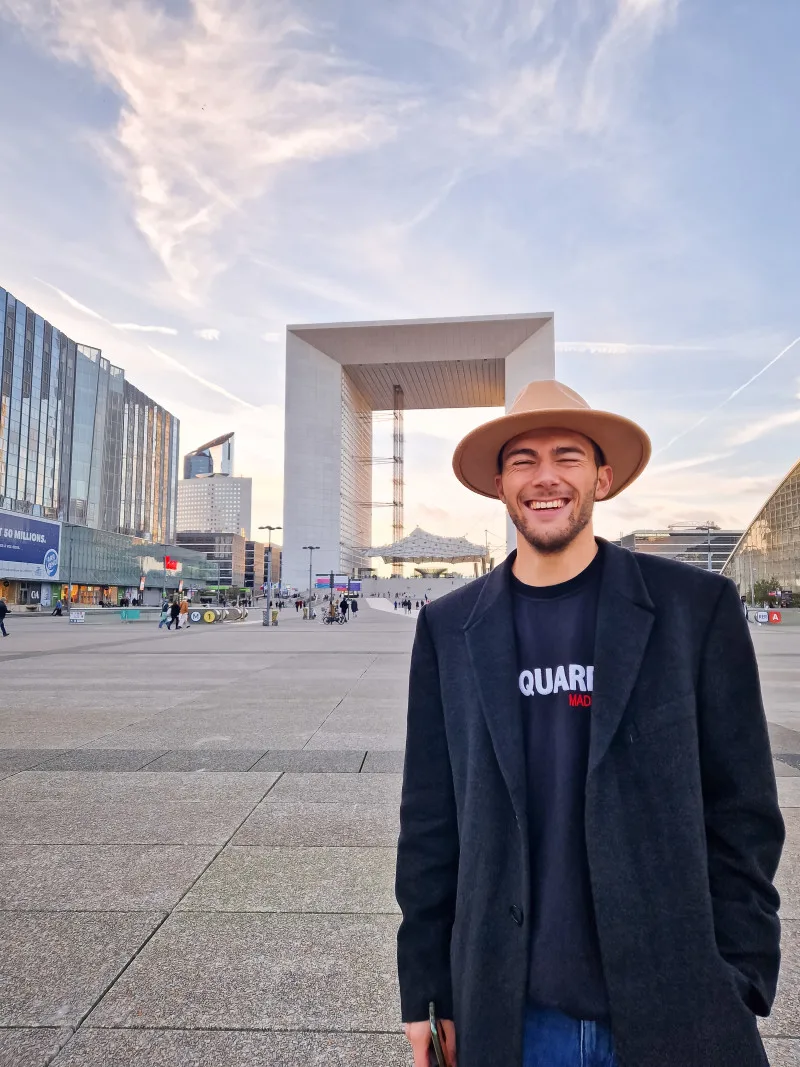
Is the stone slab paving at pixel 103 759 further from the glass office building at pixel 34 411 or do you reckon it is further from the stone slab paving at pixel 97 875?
the glass office building at pixel 34 411

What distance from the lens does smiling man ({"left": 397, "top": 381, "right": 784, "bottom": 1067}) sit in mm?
1436

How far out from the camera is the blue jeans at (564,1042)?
4.79 ft

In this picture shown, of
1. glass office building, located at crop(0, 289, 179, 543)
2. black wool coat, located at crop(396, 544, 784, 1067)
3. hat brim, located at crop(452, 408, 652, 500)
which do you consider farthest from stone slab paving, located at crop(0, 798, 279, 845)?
glass office building, located at crop(0, 289, 179, 543)

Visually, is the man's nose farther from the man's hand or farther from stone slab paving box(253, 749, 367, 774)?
stone slab paving box(253, 749, 367, 774)

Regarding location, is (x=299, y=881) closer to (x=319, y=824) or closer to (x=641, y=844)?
(x=319, y=824)

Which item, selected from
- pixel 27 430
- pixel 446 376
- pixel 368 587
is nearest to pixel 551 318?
pixel 446 376

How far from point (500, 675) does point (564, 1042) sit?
2.55ft

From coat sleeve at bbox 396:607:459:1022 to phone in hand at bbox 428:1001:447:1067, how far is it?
20mm

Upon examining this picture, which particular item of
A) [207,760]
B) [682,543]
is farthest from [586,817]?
[682,543]

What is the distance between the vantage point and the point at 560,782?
1.57 metres

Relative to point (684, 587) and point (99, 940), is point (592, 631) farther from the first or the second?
point (99, 940)

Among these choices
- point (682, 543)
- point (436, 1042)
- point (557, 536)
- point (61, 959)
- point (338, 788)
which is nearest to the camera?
point (436, 1042)

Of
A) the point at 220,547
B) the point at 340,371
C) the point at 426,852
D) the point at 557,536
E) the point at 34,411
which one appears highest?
the point at 340,371

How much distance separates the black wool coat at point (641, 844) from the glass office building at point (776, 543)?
8411 centimetres
